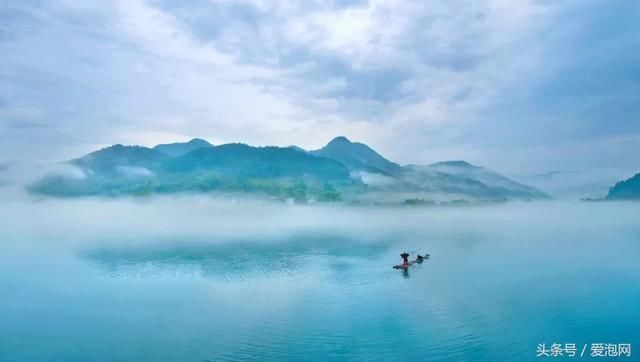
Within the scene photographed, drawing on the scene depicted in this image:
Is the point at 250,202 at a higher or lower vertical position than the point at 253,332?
higher

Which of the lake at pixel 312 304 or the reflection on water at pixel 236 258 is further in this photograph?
the reflection on water at pixel 236 258

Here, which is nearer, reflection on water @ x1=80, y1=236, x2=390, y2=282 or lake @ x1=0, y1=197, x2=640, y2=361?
lake @ x1=0, y1=197, x2=640, y2=361

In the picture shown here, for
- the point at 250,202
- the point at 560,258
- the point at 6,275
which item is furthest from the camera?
the point at 250,202

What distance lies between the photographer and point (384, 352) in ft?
48.3

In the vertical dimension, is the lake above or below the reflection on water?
below

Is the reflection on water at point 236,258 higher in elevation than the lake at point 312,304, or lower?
higher

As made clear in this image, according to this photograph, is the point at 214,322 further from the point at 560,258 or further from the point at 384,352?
the point at 560,258

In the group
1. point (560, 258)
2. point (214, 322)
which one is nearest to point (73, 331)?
point (214, 322)

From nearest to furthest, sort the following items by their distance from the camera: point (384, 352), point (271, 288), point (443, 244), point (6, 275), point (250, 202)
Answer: point (384, 352), point (271, 288), point (6, 275), point (443, 244), point (250, 202)

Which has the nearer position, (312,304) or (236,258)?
(312,304)

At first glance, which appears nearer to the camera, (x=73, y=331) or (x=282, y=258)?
(x=73, y=331)

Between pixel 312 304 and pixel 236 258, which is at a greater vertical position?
pixel 236 258

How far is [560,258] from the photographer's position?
116 ft

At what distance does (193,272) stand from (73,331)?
1305cm
